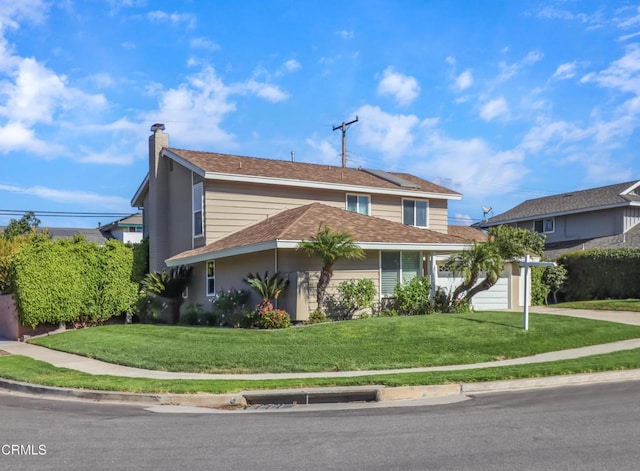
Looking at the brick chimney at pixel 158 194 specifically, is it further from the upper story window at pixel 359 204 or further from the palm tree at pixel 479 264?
the palm tree at pixel 479 264

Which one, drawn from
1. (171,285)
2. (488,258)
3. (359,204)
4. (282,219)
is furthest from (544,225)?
(171,285)

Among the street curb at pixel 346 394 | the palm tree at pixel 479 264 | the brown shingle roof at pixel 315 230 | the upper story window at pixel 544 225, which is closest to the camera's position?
the street curb at pixel 346 394

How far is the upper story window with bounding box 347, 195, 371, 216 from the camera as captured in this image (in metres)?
25.5

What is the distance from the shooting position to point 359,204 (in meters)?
25.6

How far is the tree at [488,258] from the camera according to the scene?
61.4ft

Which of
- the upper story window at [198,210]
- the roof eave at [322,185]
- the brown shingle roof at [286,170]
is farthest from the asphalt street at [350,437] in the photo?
the brown shingle roof at [286,170]

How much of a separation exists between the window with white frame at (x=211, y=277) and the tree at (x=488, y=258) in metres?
8.46

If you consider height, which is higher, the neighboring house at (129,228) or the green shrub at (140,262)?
the neighboring house at (129,228)

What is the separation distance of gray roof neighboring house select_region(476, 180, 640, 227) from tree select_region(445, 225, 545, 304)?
1829cm

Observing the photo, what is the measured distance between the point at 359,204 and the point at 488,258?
26.4 feet

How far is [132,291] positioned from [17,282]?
4209mm

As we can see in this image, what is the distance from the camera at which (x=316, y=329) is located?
1602 centimetres

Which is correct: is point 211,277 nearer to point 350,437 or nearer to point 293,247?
point 293,247

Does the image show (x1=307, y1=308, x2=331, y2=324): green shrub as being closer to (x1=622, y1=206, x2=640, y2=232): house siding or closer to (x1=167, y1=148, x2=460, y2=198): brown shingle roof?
(x1=167, y1=148, x2=460, y2=198): brown shingle roof
